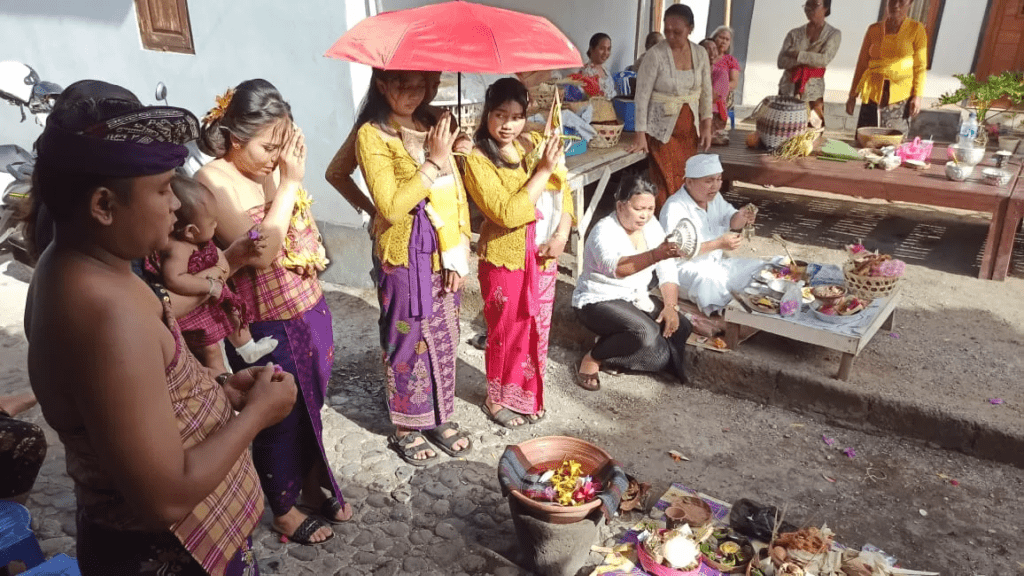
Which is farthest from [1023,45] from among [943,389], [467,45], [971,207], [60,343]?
[60,343]

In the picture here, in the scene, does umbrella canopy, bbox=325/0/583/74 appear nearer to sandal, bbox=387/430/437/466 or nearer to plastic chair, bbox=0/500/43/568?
sandal, bbox=387/430/437/466

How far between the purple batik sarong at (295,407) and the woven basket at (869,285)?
3186 millimetres

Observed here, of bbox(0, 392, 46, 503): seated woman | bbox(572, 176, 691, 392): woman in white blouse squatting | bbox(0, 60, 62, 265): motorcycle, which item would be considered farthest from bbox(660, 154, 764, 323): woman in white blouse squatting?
bbox(0, 60, 62, 265): motorcycle

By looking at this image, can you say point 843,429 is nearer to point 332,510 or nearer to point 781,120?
point 332,510

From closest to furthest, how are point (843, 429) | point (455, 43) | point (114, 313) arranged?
point (114, 313)
point (455, 43)
point (843, 429)

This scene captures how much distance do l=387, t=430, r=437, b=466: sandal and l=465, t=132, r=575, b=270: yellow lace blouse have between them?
3.52ft

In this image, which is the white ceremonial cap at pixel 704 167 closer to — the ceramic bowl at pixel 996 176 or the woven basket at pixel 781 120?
the woven basket at pixel 781 120

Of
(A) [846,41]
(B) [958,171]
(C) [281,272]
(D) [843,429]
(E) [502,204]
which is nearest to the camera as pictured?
(C) [281,272]

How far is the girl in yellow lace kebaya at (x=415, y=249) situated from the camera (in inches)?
125

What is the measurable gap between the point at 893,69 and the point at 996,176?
1.89 meters

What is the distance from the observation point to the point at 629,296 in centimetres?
443

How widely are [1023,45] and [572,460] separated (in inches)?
469

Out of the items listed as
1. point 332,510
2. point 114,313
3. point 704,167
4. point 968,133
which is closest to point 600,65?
point 968,133

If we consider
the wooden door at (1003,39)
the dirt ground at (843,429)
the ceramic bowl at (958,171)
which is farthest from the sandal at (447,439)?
the wooden door at (1003,39)
